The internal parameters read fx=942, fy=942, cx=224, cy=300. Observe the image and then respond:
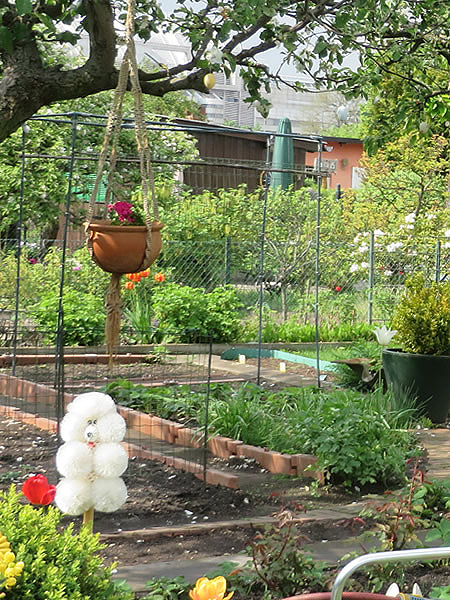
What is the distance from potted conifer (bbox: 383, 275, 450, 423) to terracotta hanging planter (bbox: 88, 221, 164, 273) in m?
3.21

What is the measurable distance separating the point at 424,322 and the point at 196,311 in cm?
389

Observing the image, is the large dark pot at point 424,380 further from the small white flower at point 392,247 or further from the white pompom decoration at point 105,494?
the small white flower at point 392,247

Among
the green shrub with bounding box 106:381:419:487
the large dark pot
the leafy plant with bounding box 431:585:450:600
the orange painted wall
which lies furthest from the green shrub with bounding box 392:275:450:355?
the orange painted wall

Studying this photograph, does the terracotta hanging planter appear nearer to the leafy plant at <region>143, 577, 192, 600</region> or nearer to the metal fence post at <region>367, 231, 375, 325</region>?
the leafy plant at <region>143, 577, 192, 600</region>

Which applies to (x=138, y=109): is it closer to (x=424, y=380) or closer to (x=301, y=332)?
(x=424, y=380)

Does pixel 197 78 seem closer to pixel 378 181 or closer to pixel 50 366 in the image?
pixel 50 366

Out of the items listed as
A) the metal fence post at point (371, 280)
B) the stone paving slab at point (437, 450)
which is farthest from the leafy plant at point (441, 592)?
the metal fence post at point (371, 280)

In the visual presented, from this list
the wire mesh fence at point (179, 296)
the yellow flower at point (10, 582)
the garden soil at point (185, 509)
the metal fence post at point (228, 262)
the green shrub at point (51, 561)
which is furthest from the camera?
the metal fence post at point (228, 262)

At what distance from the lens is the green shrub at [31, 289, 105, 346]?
1002 cm

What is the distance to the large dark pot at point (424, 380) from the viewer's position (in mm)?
7742

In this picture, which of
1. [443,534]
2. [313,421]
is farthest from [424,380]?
[443,534]

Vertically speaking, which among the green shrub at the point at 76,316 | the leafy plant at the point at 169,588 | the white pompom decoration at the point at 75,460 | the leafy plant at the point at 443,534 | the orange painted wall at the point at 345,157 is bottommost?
the leafy plant at the point at 169,588

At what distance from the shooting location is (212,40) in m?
5.00

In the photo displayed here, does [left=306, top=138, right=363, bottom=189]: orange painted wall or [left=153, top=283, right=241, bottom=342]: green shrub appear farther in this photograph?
[left=306, top=138, right=363, bottom=189]: orange painted wall
